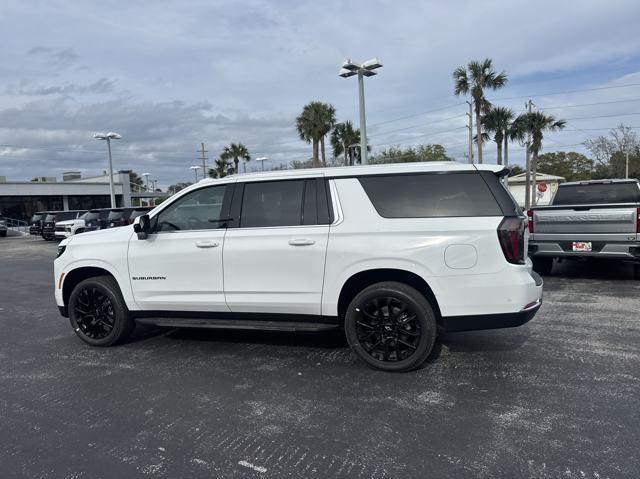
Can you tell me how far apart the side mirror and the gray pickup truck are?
21.8ft

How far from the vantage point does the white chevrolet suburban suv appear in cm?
426

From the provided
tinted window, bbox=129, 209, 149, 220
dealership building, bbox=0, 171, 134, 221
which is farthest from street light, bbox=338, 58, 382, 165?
dealership building, bbox=0, 171, 134, 221

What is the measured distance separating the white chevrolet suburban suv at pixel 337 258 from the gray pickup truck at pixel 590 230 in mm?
4490

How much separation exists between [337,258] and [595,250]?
19.0ft

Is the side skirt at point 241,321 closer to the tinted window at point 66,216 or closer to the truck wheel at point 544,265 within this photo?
the truck wheel at point 544,265

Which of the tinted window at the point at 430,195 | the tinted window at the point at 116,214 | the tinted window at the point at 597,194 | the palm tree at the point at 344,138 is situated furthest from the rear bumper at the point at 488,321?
the palm tree at the point at 344,138

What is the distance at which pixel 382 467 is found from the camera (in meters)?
3.00

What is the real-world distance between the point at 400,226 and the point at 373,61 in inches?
498

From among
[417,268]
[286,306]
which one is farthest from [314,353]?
[417,268]

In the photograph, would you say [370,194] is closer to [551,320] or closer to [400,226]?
[400,226]

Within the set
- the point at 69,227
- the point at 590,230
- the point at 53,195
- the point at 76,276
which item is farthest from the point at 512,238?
the point at 53,195

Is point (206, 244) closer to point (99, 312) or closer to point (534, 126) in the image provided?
point (99, 312)

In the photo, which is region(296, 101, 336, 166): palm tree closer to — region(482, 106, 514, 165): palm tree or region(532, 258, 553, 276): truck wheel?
region(482, 106, 514, 165): palm tree

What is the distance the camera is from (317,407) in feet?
12.7
